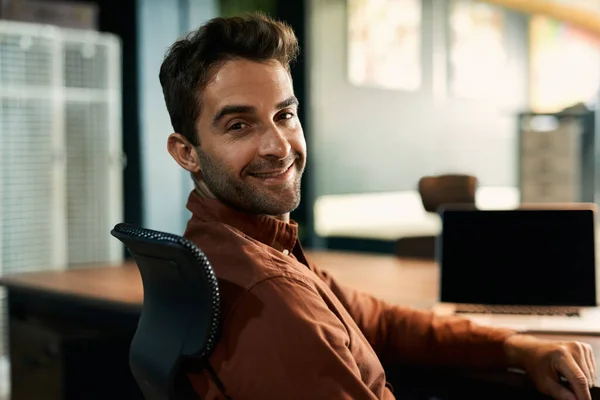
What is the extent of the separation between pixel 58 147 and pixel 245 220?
3.33 metres

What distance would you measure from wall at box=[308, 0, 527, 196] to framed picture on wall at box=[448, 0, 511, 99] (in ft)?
0.49

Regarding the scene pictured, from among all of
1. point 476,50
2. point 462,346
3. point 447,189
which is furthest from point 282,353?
point 476,50

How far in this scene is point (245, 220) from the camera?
4.09 ft

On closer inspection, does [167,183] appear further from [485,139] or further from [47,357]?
[485,139]

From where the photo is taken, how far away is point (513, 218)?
73.5 inches

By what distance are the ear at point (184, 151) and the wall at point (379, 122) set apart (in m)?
4.35

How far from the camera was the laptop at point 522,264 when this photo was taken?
71.9 inches

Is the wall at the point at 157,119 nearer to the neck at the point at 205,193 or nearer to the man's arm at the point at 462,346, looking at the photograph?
the man's arm at the point at 462,346

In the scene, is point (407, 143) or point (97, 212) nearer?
point (97, 212)

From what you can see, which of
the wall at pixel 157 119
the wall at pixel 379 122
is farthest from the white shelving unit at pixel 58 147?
the wall at pixel 379 122

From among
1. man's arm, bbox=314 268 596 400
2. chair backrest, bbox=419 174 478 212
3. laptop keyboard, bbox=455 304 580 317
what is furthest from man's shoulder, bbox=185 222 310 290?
chair backrest, bbox=419 174 478 212

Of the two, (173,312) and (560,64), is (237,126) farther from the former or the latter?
(560,64)

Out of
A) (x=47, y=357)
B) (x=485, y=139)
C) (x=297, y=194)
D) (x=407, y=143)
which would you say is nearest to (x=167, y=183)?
(x=407, y=143)

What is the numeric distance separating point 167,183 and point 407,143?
207 centimetres
